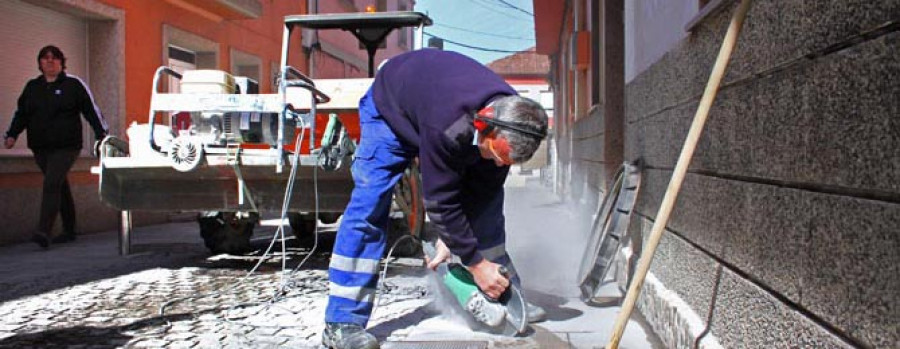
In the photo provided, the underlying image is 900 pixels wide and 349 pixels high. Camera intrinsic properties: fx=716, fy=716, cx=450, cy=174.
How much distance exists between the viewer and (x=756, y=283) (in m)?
2.04

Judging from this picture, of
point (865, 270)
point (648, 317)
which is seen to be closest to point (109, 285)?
point (648, 317)

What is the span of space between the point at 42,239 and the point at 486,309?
16.1 ft

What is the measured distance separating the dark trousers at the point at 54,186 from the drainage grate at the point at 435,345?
4.52 metres

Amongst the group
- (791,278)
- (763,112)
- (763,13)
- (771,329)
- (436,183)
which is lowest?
(771,329)

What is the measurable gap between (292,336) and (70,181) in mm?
5437

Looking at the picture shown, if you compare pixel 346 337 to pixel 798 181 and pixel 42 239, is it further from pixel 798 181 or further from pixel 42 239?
pixel 42 239

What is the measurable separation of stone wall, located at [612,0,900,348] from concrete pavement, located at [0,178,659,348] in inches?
34.0

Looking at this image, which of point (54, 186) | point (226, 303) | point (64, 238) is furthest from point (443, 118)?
point (64, 238)

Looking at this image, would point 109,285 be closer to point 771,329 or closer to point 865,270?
point 771,329

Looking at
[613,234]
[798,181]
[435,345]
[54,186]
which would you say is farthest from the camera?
[54,186]

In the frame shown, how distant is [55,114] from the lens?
654cm

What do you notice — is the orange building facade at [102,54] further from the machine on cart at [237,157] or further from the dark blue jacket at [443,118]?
the dark blue jacket at [443,118]

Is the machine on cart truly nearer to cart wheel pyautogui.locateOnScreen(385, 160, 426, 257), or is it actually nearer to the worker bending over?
cart wheel pyautogui.locateOnScreen(385, 160, 426, 257)

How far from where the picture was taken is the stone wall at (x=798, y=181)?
1.37 meters
